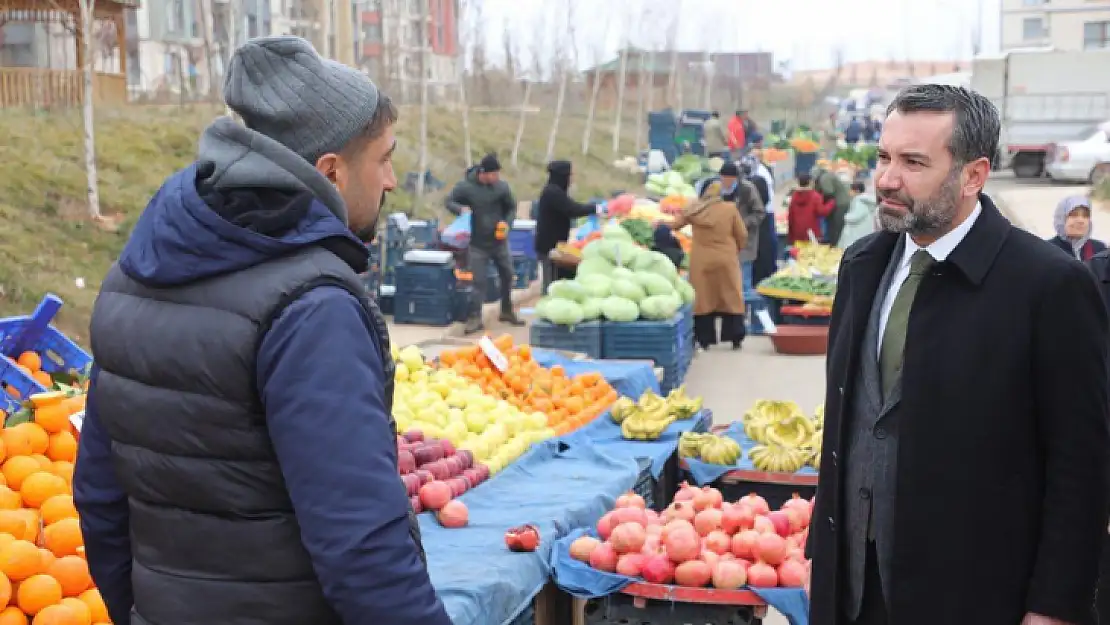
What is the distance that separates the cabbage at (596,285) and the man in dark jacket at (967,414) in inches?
311

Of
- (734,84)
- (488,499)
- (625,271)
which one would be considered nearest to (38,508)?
(488,499)

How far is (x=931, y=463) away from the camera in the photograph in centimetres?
279

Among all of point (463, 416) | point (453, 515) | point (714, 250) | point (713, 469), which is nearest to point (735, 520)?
point (453, 515)

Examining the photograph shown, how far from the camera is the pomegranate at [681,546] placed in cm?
472

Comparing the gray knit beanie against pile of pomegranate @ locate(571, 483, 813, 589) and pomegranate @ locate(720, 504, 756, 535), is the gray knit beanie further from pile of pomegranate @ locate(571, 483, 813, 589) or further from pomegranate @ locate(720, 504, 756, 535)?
pomegranate @ locate(720, 504, 756, 535)

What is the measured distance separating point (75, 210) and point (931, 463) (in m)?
15.4

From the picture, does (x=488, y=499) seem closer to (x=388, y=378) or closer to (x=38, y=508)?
(x=38, y=508)

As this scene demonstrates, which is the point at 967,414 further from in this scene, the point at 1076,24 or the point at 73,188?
the point at 1076,24

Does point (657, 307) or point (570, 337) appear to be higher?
point (657, 307)

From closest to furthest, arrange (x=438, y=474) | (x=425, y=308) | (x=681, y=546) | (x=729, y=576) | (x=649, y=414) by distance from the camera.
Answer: (x=729, y=576), (x=681, y=546), (x=438, y=474), (x=649, y=414), (x=425, y=308)

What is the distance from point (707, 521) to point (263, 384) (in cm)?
332

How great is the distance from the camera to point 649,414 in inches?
285

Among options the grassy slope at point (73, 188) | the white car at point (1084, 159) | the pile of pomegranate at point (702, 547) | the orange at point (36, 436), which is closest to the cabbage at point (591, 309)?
the grassy slope at point (73, 188)

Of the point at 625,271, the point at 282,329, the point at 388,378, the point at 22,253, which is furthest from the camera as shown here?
the point at 22,253
